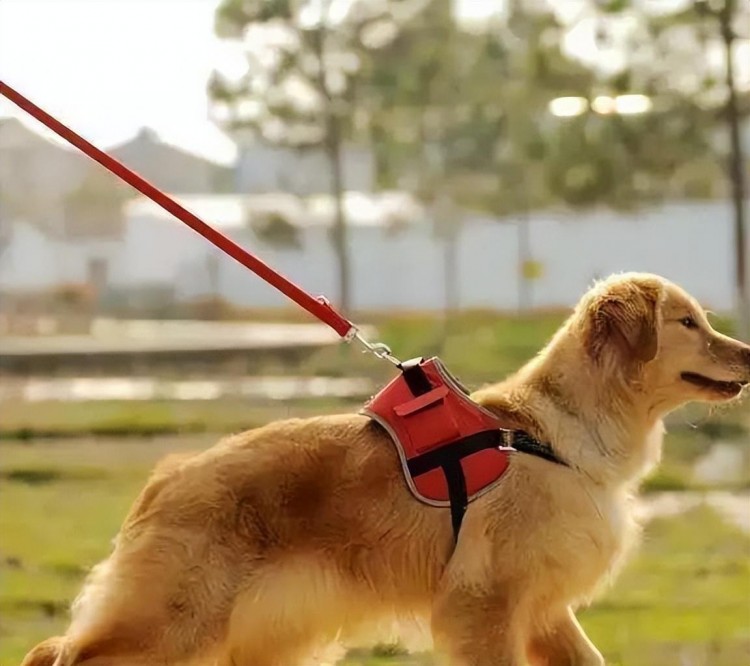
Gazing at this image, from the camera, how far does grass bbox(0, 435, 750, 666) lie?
260 cm

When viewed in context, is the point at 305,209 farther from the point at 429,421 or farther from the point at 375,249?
the point at 429,421

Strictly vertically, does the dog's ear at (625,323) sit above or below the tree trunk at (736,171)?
below

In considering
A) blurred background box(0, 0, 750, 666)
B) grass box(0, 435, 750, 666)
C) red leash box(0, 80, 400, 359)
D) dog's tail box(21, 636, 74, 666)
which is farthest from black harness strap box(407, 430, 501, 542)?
blurred background box(0, 0, 750, 666)

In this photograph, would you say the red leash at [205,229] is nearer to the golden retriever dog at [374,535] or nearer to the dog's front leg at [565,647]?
the golden retriever dog at [374,535]

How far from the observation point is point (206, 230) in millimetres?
2021

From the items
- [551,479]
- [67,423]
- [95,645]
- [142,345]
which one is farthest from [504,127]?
[95,645]

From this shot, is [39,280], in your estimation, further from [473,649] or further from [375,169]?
[473,649]

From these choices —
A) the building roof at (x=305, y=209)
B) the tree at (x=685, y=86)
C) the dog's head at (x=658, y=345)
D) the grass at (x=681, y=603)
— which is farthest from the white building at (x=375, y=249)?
the dog's head at (x=658, y=345)

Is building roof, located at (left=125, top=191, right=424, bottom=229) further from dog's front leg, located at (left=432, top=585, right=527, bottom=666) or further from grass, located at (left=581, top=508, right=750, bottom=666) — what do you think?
dog's front leg, located at (left=432, top=585, right=527, bottom=666)

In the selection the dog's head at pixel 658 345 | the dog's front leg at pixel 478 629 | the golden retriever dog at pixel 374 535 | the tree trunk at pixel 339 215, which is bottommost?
the dog's front leg at pixel 478 629

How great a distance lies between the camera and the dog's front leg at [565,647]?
6.62 feet

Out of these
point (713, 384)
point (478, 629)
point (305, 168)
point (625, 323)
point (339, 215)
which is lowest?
point (478, 629)

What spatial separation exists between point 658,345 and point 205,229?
84 centimetres

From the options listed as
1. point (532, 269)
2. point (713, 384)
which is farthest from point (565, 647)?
point (532, 269)
